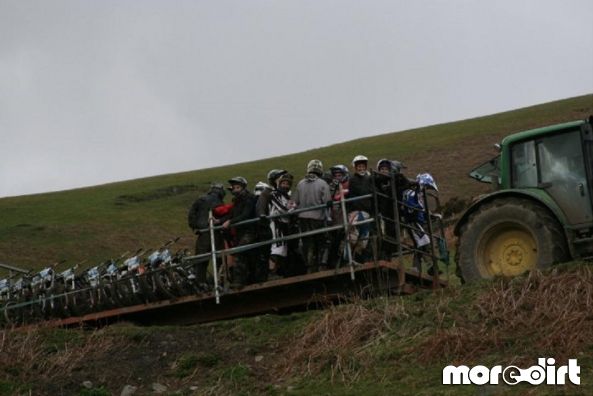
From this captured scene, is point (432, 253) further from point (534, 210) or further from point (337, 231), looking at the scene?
point (534, 210)

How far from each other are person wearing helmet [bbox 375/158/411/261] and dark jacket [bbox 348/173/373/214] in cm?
12

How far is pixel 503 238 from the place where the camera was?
45.9ft

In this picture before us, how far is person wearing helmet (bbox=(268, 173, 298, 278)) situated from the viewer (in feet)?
49.6

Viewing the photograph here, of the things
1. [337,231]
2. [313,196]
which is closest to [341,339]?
[337,231]

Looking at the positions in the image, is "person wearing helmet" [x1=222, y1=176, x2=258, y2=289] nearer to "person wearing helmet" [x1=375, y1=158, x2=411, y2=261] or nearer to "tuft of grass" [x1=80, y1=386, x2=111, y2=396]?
"person wearing helmet" [x1=375, y1=158, x2=411, y2=261]

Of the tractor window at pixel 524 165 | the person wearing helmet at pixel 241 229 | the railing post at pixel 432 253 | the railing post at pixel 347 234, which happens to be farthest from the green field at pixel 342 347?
the railing post at pixel 432 253

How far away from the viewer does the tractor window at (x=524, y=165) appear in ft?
46.3

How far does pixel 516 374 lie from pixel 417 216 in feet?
18.7

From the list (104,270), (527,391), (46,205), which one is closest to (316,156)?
(46,205)

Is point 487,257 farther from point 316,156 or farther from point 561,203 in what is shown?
point 316,156

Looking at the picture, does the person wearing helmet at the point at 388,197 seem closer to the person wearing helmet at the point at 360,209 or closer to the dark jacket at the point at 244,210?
the person wearing helmet at the point at 360,209

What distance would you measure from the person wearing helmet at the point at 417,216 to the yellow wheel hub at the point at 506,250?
151cm

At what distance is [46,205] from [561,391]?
133 ft

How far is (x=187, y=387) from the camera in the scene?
11.4m
